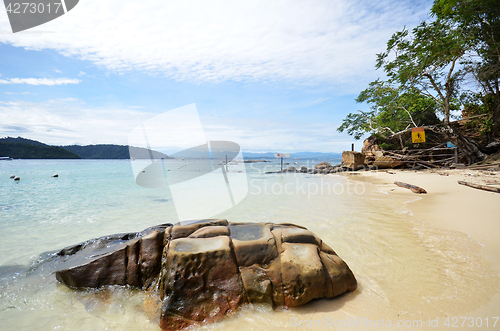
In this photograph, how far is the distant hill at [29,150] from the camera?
65.2 meters

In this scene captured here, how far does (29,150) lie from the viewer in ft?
231

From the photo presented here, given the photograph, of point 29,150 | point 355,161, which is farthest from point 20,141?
point 355,161

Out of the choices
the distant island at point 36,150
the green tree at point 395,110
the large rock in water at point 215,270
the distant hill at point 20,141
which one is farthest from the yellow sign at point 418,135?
the distant hill at point 20,141

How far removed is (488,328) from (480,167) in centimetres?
1417

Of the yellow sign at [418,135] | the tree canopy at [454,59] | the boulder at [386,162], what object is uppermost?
the tree canopy at [454,59]

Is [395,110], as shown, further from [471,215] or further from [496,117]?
[471,215]

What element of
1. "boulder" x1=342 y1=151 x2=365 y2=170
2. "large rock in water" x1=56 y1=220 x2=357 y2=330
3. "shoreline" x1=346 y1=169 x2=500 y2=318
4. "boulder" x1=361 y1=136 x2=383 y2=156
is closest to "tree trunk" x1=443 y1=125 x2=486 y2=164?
"boulder" x1=342 y1=151 x2=365 y2=170

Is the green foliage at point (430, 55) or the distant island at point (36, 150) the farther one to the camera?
the distant island at point (36, 150)

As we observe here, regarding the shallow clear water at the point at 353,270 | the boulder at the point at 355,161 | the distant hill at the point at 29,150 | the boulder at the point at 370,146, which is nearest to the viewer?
the shallow clear water at the point at 353,270

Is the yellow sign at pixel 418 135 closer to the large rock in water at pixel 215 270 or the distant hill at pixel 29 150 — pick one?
the large rock in water at pixel 215 270

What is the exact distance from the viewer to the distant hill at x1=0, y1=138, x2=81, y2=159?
65188mm

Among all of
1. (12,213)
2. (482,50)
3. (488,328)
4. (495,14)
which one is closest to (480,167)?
(482,50)

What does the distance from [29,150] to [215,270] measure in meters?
99.6

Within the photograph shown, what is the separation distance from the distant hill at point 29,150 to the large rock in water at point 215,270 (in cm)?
9341
